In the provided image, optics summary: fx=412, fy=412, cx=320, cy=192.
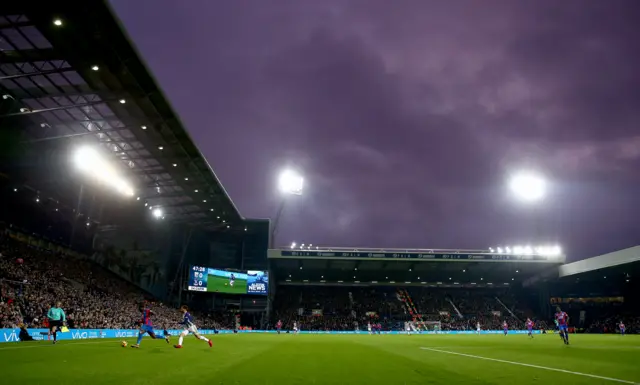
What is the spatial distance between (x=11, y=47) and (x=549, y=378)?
2621 cm

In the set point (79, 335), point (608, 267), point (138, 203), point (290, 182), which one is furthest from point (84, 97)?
point (608, 267)

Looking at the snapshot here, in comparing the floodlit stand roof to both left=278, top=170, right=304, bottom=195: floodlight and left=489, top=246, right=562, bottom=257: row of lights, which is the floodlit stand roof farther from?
left=278, top=170, right=304, bottom=195: floodlight

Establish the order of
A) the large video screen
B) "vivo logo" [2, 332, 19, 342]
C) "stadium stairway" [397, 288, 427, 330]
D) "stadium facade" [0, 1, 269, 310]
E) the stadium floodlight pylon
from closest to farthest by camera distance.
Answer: "vivo logo" [2, 332, 19, 342] < "stadium facade" [0, 1, 269, 310] < the stadium floodlight pylon < the large video screen < "stadium stairway" [397, 288, 427, 330]

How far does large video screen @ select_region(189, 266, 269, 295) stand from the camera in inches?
2221

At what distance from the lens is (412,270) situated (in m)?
70.4

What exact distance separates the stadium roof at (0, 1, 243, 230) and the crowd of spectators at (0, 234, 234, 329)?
247 inches

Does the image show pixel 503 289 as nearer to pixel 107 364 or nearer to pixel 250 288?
pixel 250 288

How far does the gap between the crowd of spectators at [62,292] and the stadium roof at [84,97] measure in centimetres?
628

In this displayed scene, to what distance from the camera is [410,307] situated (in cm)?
7050

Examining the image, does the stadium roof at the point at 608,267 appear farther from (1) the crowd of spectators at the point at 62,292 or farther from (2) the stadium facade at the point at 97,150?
(1) the crowd of spectators at the point at 62,292

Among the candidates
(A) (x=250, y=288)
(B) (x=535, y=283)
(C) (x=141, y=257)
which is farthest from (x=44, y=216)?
(B) (x=535, y=283)

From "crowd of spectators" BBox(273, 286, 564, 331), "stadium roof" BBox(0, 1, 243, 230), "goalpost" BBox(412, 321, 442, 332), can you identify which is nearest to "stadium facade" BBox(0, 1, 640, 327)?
"stadium roof" BBox(0, 1, 243, 230)

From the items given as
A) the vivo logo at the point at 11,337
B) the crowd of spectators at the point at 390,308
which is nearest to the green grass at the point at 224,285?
the crowd of spectators at the point at 390,308

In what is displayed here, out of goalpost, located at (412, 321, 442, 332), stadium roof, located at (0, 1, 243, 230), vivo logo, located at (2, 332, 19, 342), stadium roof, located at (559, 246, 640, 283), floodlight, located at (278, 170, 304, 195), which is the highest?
floodlight, located at (278, 170, 304, 195)
